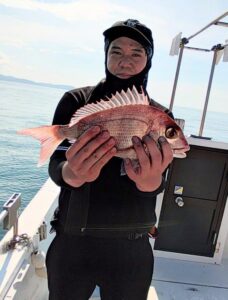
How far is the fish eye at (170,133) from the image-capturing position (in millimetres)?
1195

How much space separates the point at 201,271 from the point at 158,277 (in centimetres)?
50

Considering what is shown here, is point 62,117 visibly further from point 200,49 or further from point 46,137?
point 200,49

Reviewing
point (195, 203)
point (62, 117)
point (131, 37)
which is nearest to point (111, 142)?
point (62, 117)

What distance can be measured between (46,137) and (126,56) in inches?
25.0

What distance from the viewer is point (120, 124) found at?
1.16 m

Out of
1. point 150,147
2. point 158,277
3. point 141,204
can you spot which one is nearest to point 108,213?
point 141,204

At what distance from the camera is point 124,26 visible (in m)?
1.48

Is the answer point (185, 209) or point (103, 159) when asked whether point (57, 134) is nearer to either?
point (103, 159)

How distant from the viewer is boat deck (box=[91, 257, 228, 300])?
2.67 m

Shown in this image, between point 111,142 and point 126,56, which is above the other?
point 126,56

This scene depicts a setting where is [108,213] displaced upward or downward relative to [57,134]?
downward

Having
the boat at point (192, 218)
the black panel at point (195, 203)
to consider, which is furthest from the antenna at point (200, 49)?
the black panel at point (195, 203)

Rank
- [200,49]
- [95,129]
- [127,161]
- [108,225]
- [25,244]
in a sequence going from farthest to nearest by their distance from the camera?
[200,49] → [25,244] → [108,225] → [127,161] → [95,129]

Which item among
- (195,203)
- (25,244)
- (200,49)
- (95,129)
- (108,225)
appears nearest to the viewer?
(95,129)
